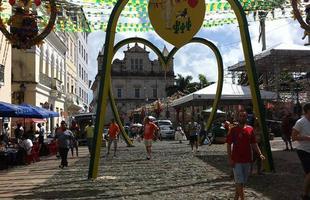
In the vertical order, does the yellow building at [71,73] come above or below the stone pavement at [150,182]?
above

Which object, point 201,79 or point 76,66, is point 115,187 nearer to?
point 76,66

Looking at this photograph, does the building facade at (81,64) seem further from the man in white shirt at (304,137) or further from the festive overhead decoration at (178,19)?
the man in white shirt at (304,137)

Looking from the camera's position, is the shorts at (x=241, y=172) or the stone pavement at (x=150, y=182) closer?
the shorts at (x=241, y=172)

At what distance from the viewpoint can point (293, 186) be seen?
444 inches

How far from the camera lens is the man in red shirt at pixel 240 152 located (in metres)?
8.89

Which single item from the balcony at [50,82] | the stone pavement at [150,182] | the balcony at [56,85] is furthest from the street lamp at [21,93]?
the stone pavement at [150,182]

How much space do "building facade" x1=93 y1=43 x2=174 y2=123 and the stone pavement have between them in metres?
74.3

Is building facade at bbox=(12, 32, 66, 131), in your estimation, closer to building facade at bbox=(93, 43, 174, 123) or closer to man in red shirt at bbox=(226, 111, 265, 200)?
man in red shirt at bbox=(226, 111, 265, 200)

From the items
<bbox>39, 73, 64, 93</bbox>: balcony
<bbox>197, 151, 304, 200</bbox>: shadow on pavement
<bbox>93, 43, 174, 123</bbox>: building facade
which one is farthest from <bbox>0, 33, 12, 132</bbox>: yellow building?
<bbox>93, 43, 174, 123</bbox>: building facade

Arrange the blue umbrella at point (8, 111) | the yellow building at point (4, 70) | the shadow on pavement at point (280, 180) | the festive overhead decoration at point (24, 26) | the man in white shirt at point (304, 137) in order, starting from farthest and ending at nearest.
A: the yellow building at point (4, 70) → the blue umbrella at point (8, 111) → the festive overhead decoration at point (24, 26) → the shadow on pavement at point (280, 180) → the man in white shirt at point (304, 137)

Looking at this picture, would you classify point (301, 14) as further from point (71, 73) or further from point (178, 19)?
point (71, 73)

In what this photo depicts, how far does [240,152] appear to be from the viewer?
29.5ft

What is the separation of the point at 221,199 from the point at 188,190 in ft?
4.26

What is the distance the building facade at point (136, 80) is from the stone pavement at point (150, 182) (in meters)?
74.3
